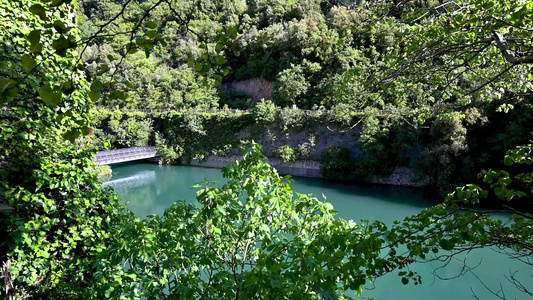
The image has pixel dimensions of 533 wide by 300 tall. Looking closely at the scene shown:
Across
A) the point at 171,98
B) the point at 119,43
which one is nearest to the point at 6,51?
the point at 171,98

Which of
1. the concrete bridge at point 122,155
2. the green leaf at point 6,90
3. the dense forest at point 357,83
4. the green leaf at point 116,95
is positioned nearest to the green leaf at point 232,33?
the dense forest at point 357,83

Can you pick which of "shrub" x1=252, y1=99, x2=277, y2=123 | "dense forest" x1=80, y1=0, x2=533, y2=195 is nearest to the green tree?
"dense forest" x1=80, y1=0, x2=533, y2=195

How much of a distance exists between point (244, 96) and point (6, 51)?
2006 cm

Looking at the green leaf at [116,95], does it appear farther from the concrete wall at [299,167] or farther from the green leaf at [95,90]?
the concrete wall at [299,167]

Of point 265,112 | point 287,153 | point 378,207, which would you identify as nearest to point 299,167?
point 287,153

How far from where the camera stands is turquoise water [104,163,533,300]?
200 inches

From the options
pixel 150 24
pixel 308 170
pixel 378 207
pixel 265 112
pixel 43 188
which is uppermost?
pixel 265 112

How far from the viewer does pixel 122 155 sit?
49.6 ft

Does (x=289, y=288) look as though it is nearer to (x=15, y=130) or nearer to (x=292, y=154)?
(x=15, y=130)

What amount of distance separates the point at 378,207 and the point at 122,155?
12.0 m

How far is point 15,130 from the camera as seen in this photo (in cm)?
235

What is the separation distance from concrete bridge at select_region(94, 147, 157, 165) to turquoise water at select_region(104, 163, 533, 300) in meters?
0.75

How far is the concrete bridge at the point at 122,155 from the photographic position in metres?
14.0

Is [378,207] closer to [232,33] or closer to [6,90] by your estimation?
[232,33]
